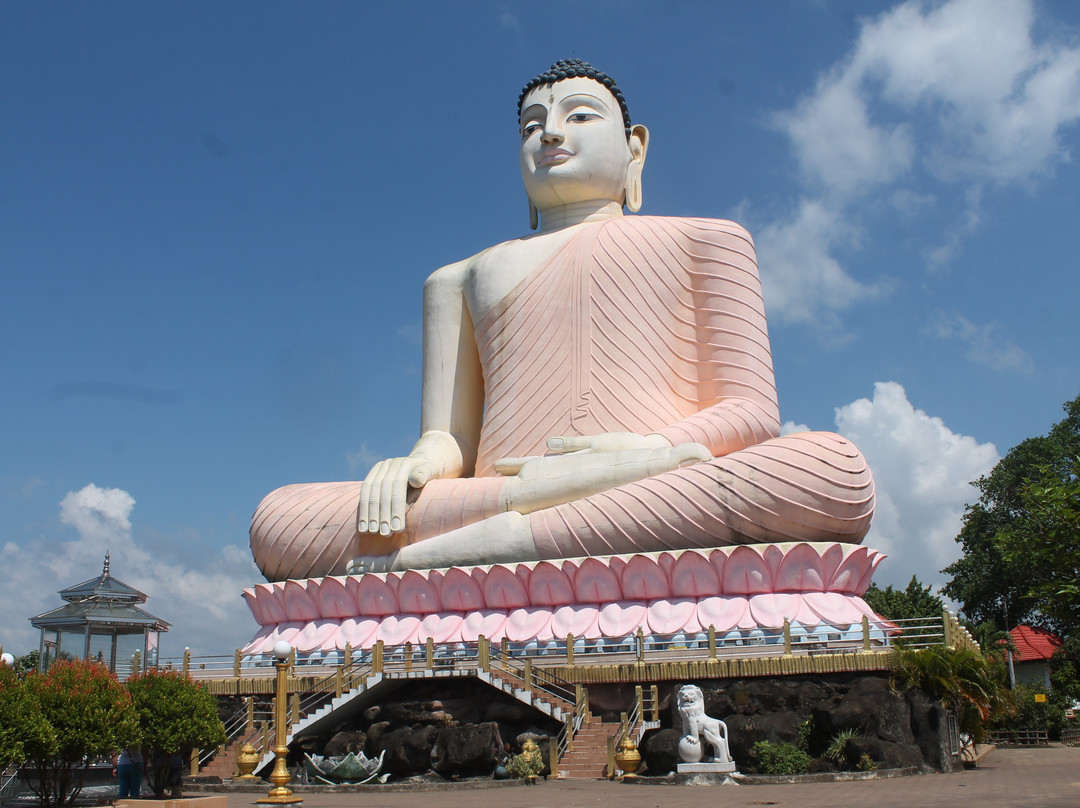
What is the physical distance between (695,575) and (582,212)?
23.0 ft

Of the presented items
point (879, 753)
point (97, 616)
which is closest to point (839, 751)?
point (879, 753)

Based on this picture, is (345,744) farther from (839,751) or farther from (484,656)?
(839,751)

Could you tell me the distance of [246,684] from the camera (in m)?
11.6

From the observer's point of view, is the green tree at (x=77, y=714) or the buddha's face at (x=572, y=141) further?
the buddha's face at (x=572, y=141)

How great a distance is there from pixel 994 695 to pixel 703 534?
134 inches

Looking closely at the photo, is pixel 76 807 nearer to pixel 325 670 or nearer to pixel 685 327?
pixel 325 670

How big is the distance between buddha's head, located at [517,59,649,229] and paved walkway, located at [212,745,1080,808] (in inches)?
378

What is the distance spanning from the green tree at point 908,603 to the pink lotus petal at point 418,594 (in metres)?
11.6

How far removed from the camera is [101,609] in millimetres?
14164

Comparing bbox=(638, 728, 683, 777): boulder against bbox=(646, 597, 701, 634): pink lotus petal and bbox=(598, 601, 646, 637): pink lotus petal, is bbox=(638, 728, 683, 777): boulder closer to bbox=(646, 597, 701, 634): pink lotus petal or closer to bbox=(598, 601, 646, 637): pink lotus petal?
bbox=(646, 597, 701, 634): pink lotus petal

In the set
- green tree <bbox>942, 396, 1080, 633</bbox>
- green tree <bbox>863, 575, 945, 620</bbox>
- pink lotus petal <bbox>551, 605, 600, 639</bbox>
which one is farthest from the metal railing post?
green tree <bbox>942, 396, 1080, 633</bbox>

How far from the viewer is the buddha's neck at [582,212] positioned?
16.8 metres

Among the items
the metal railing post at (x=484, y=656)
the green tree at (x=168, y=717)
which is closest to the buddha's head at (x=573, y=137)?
the metal railing post at (x=484, y=656)

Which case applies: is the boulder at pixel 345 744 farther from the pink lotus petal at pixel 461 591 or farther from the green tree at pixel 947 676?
the green tree at pixel 947 676
